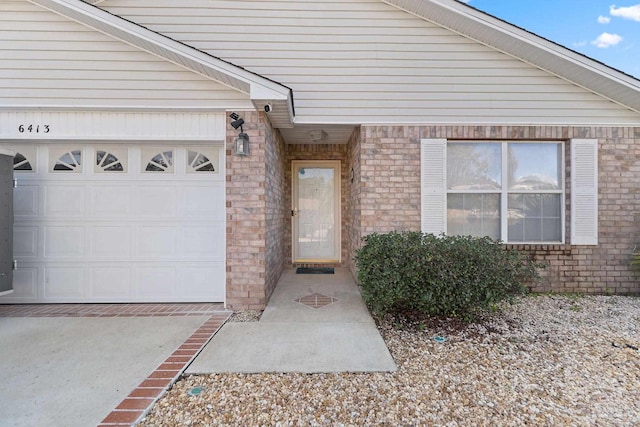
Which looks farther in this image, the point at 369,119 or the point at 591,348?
the point at 369,119

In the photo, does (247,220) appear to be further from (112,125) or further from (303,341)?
(112,125)

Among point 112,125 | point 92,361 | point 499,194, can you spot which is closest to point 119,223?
point 112,125

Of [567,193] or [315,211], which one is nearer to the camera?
[567,193]

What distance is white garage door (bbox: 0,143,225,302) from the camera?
13.7 ft

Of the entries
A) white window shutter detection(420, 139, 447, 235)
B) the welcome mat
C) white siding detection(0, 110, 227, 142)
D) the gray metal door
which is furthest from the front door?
the gray metal door

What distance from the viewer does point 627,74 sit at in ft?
13.7

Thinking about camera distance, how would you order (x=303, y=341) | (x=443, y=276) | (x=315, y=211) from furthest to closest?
(x=315, y=211) → (x=443, y=276) → (x=303, y=341)

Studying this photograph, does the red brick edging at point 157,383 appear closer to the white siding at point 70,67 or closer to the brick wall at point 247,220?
the brick wall at point 247,220

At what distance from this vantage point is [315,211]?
652 cm

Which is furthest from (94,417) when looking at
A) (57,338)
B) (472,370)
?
(472,370)

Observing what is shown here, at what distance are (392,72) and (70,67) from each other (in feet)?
14.6

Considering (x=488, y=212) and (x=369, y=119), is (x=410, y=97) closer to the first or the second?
(x=369, y=119)

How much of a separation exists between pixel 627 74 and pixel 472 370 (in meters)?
4.76

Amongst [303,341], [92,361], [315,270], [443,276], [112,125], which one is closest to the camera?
[92,361]
